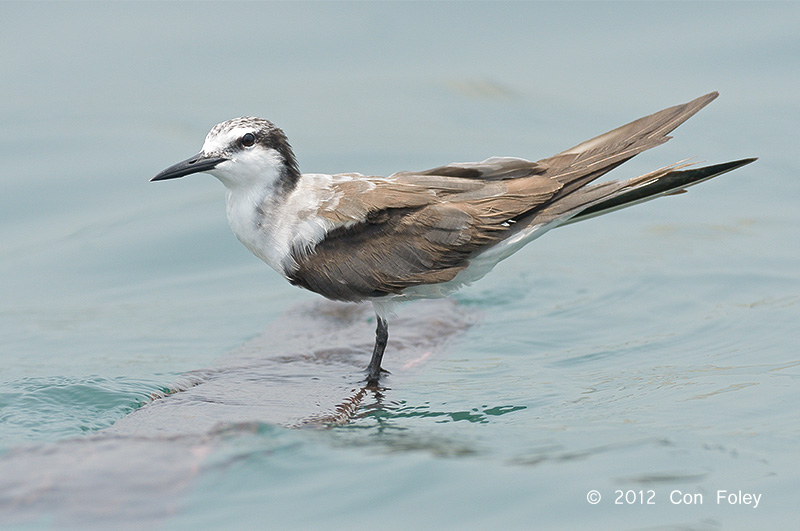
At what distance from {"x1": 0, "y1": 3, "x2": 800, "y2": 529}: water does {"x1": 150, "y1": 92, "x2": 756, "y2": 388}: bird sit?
87 cm

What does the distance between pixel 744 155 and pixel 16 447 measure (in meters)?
8.02

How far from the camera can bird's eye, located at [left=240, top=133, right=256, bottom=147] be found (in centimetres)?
747

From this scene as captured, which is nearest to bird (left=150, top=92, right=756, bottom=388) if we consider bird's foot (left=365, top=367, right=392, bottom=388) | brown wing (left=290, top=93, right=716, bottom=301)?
brown wing (left=290, top=93, right=716, bottom=301)

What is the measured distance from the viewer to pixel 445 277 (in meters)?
7.34

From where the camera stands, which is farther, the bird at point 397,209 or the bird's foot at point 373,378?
the bird's foot at point 373,378

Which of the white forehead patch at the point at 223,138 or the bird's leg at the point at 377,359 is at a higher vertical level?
the white forehead patch at the point at 223,138

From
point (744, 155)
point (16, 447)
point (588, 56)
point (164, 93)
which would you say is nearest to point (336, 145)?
point (164, 93)

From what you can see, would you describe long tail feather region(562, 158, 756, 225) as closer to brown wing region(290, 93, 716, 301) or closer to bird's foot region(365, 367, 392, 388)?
brown wing region(290, 93, 716, 301)

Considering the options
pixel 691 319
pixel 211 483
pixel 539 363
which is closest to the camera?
pixel 211 483

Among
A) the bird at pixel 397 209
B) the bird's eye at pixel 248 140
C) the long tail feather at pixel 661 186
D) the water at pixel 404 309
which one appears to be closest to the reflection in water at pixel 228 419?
the water at pixel 404 309

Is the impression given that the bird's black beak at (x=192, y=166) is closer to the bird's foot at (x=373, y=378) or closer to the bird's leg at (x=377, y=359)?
the bird's leg at (x=377, y=359)

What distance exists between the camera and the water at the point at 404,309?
5.71m

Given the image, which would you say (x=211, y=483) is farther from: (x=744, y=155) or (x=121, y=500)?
(x=744, y=155)
